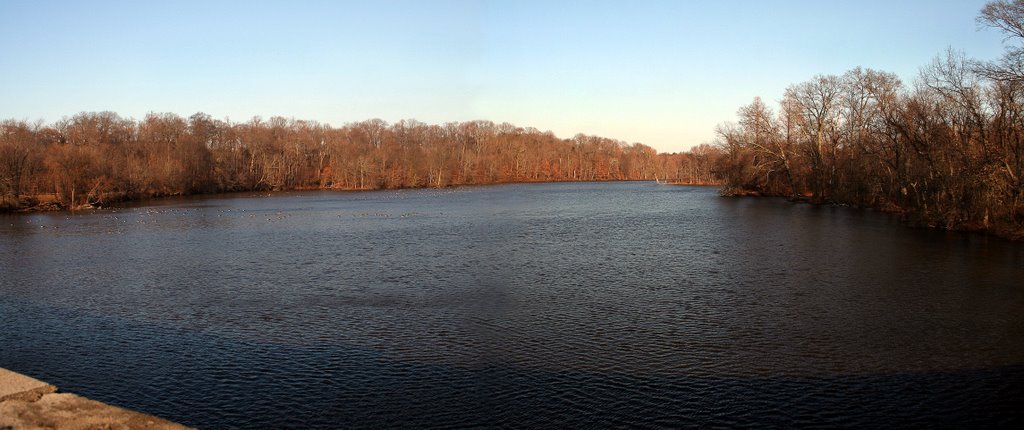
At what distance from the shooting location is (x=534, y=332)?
40.3ft

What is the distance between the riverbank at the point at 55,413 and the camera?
22.7ft

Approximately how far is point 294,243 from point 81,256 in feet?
23.9

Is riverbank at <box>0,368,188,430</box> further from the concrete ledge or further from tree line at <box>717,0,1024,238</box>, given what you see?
tree line at <box>717,0,1024,238</box>

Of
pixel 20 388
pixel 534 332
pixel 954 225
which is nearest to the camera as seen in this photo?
pixel 20 388

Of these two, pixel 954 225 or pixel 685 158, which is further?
pixel 685 158

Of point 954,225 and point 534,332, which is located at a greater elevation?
point 954,225

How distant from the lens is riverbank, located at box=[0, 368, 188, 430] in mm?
6914

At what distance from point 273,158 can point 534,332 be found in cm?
9365

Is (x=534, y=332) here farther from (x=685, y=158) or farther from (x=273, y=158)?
(x=685, y=158)

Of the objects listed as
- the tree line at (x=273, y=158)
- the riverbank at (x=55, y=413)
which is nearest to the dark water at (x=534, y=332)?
the riverbank at (x=55, y=413)

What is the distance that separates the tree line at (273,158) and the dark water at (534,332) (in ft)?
115

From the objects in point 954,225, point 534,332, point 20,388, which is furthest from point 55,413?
point 954,225

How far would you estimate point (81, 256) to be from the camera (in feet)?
77.2

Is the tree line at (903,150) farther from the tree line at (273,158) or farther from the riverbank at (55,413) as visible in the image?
the riverbank at (55,413)
